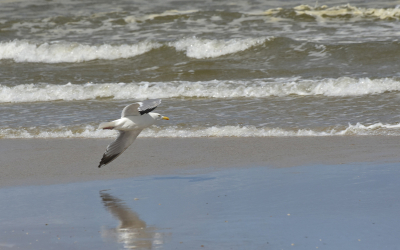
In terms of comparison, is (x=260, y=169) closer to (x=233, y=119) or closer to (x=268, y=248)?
(x=268, y=248)

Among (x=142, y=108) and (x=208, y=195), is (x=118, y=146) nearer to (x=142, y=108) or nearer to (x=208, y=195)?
(x=142, y=108)

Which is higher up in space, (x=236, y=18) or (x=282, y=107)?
(x=236, y=18)

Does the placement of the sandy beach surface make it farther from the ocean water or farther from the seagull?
the ocean water

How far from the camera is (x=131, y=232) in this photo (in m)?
3.56

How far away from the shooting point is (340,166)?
5066 millimetres

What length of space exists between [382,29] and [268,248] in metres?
12.8

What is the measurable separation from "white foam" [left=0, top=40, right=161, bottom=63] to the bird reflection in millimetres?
10745

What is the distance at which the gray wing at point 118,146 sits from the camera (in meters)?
5.34

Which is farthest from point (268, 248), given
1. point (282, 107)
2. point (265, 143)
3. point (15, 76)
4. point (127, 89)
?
point (15, 76)

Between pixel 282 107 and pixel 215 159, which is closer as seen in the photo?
pixel 215 159

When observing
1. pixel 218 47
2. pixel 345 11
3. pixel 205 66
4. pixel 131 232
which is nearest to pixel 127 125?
pixel 131 232

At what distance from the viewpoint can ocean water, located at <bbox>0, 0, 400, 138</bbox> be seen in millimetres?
7727

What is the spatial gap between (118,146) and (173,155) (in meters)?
0.76

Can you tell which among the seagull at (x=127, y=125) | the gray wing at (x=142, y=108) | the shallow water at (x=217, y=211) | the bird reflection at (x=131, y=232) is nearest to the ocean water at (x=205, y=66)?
the seagull at (x=127, y=125)
